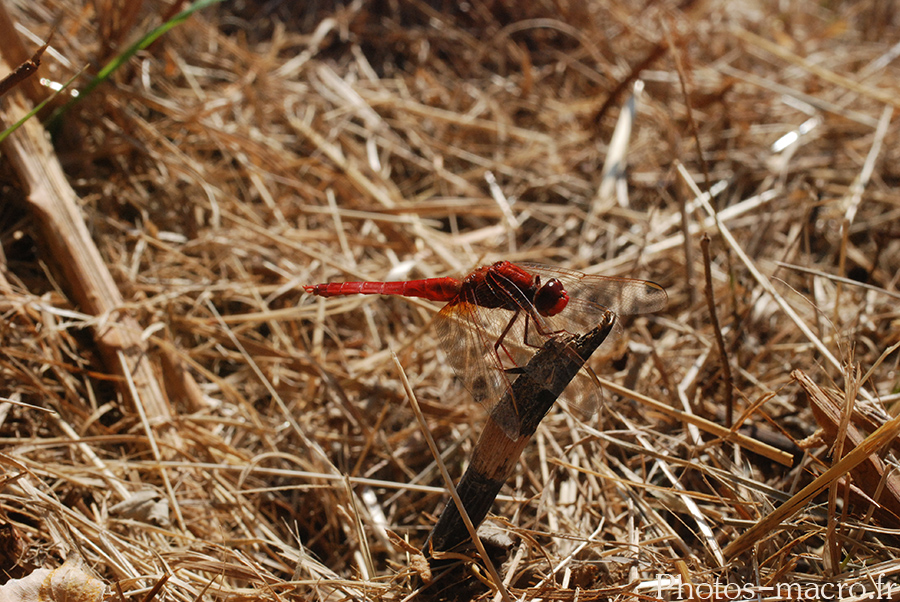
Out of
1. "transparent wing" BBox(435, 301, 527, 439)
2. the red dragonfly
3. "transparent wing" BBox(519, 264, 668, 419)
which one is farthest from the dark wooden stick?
"transparent wing" BBox(519, 264, 668, 419)

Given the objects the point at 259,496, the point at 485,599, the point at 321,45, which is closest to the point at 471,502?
the point at 485,599

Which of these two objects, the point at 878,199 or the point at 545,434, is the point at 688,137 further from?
the point at 545,434

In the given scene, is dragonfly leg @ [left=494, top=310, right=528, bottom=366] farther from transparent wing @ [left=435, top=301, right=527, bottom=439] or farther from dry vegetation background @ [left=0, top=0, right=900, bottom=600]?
dry vegetation background @ [left=0, top=0, right=900, bottom=600]

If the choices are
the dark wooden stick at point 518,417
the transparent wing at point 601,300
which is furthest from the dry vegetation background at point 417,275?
the transparent wing at point 601,300

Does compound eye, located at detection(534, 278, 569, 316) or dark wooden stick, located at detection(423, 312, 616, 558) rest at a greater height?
compound eye, located at detection(534, 278, 569, 316)

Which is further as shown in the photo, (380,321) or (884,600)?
(380,321)

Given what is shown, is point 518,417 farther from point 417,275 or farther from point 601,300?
point 417,275
